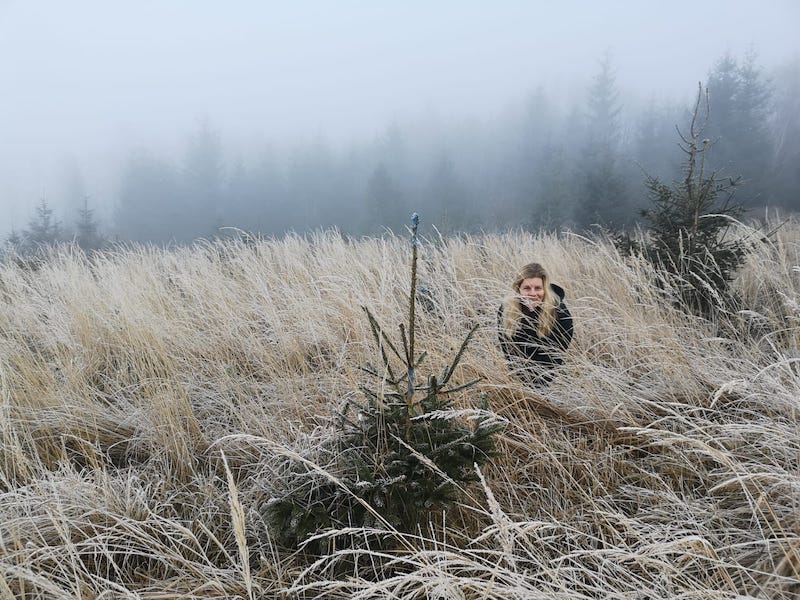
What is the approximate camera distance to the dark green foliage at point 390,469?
135cm

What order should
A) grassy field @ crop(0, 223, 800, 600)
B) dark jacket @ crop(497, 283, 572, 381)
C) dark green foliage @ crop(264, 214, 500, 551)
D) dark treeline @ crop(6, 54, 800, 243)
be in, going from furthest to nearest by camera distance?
dark treeline @ crop(6, 54, 800, 243) < dark jacket @ crop(497, 283, 572, 381) < dark green foliage @ crop(264, 214, 500, 551) < grassy field @ crop(0, 223, 800, 600)

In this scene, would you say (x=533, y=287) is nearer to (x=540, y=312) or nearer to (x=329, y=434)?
(x=540, y=312)

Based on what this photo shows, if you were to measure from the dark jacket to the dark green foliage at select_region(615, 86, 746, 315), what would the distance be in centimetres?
115

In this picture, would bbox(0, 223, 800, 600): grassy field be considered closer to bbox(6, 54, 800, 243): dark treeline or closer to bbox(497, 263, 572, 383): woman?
bbox(497, 263, 572, 383): woman

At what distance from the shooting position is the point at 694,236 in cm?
342

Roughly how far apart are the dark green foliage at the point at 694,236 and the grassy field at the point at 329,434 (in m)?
0.46

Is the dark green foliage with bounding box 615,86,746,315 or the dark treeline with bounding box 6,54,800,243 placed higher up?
the dark treeline with bounding box 6,54,800,243

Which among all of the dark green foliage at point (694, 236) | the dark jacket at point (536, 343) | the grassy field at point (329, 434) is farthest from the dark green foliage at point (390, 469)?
the dark green foliage at point (694, 236)

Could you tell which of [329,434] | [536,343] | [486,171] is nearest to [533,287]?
[536,343]

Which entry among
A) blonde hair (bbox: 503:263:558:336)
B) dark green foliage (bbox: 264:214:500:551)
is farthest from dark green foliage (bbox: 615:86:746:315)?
dark green foliage (bbox: 264:214:500:551)

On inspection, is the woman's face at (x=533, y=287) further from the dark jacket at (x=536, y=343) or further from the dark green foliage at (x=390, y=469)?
the dark green foliage at (x=390, y=469)

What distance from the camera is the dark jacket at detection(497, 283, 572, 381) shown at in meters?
2.46

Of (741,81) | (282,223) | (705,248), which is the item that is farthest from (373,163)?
(705,248)

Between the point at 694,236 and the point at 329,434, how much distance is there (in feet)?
A: 11.0
